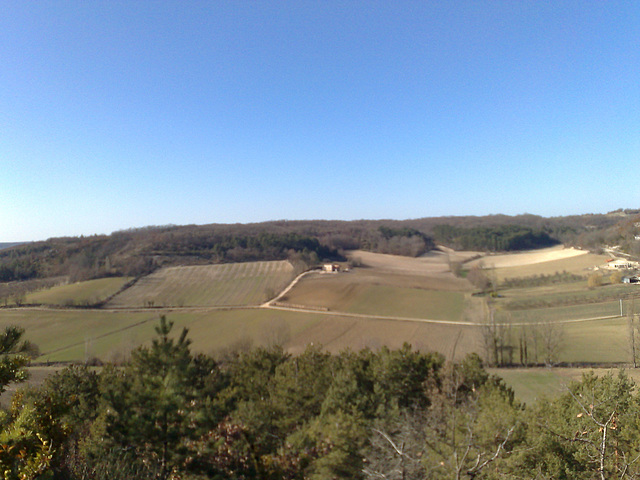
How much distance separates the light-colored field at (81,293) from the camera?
25.3 metres

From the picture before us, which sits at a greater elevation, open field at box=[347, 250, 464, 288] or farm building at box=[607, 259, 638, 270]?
farm building at box=[607, 259, 638, 270]

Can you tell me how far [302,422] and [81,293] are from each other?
31522 millimetres

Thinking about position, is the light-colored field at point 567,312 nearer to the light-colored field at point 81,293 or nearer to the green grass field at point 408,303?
the green grass field at point 408,303

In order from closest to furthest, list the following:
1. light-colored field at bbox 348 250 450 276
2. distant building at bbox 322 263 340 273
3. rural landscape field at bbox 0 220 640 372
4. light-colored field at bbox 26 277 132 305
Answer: rural landscape field at bbox 0 220 640 372 < light-colored field at bbox 26 277 132 305 < distant building at bbox 322 263 340 273 < light-colored field at bbox 348 250 450 276

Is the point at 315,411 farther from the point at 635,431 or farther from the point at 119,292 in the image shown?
the point at 119,292

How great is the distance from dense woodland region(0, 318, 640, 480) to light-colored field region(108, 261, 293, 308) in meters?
29.3

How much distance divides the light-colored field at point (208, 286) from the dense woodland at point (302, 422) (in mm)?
29292

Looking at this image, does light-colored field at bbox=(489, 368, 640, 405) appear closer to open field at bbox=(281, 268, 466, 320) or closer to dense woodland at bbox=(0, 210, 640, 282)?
dense woodland at bbox=(0, 210, 640, 282)

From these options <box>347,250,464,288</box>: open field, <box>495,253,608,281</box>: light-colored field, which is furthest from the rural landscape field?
<box>347,250,464,288</box>: open field

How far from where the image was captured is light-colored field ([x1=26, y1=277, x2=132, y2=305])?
25306 millimetres

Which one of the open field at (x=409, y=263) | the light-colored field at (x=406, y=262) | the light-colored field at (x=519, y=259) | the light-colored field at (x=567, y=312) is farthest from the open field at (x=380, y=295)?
the light-colored field at (x=519, y=259)

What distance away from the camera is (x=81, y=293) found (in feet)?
114

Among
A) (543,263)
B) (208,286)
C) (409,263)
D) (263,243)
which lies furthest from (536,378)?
(263,243)

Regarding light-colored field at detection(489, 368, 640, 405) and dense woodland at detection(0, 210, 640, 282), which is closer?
light-colored field at detection(489, 368, 640, 405)
